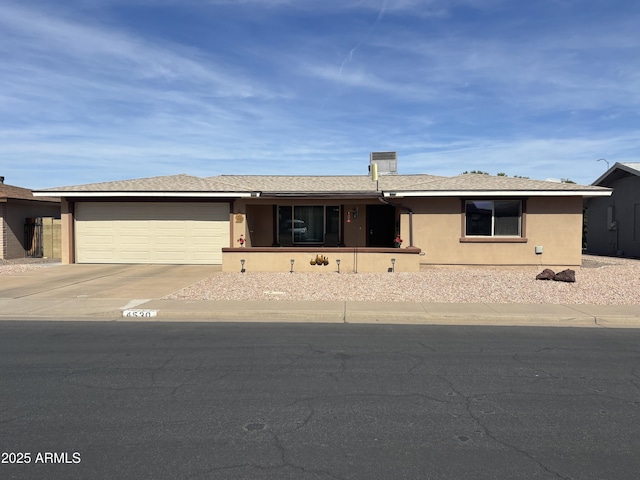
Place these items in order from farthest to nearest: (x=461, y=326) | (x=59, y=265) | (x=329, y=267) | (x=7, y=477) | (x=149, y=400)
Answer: (x=59, y=265), (x=329, y=267), (x=461, y=326), (x=149, y=400), (x=7, y=477)

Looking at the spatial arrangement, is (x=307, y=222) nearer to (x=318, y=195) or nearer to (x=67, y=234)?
(x=318, y=195)

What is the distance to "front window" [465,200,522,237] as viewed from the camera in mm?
18438

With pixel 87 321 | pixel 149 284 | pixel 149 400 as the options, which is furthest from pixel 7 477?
pixel 149 284

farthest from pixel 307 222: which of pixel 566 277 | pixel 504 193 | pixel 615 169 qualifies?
pixel 615 169

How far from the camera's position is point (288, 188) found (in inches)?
794

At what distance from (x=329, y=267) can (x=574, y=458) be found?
12.7 m

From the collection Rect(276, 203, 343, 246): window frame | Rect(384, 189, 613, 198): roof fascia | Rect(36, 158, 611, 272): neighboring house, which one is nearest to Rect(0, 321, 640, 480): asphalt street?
Rect(36, 158, 611, 272): neighboring house

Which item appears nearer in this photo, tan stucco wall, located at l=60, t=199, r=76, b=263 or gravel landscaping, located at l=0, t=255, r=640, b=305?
gravel landscaping, located at l=0, t=255, r=640, b=305

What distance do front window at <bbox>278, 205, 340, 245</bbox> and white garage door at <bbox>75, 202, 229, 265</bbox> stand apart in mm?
3031

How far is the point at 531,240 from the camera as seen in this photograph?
18.2 m

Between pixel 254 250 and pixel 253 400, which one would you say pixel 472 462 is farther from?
pixel 254 250

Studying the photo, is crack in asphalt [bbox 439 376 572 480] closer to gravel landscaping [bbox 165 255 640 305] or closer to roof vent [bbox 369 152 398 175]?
gravel landscaping [bbox 165 255 640 305]

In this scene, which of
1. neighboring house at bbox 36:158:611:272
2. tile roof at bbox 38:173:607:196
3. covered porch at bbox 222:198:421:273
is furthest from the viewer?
covered porch at bbox 222:198:421:273

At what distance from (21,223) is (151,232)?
7.29 m
